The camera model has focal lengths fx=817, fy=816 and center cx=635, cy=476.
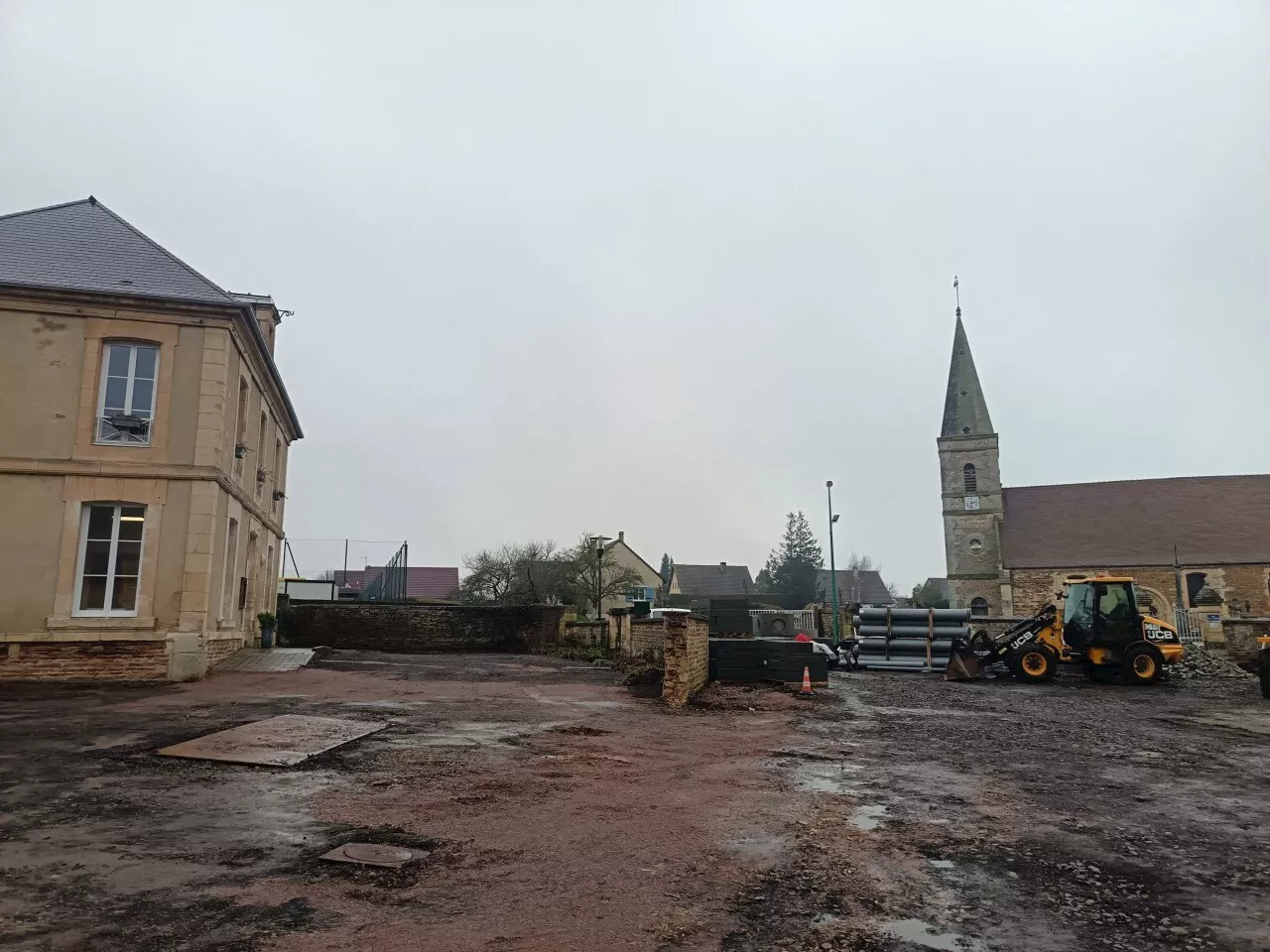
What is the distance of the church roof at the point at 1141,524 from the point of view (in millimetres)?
39281

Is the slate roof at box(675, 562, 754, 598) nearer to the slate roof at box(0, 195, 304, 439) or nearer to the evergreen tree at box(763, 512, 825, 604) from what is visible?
the evergreen tree at box(763, 512, 825, 604)

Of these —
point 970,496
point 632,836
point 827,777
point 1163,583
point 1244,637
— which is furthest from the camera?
point 970,496

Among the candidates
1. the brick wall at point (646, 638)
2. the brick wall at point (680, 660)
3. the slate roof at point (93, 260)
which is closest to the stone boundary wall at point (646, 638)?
the brick wall at point (646, 638)

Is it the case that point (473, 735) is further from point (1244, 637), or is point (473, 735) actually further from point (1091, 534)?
point (1091, 534)

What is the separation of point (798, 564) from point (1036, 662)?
1779 inches

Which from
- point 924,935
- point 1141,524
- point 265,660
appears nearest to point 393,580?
point 265,660

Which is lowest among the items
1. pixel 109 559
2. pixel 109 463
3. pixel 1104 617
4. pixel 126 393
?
pixel 1104 617

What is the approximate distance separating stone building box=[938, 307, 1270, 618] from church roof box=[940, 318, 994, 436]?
9 centimetres

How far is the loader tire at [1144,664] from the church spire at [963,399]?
34804 millimetres

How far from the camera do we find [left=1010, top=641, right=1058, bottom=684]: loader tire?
1836cm

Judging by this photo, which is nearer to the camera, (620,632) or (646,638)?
(646,638)

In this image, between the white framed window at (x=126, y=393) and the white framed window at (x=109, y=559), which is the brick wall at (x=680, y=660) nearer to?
the white framed window at (x=109, y=559)

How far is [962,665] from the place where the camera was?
1869cm

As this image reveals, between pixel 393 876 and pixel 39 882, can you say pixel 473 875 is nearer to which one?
pixel 393 876
